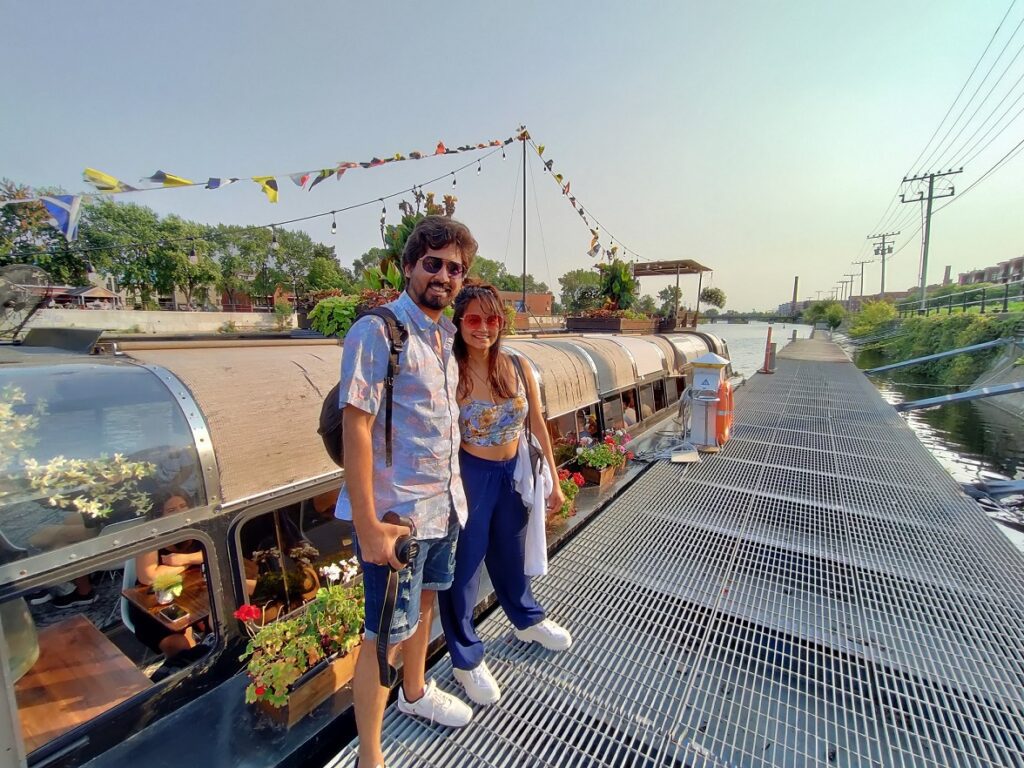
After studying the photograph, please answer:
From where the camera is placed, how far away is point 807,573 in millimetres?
3625

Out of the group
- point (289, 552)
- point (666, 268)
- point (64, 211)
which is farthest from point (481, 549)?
point (666, 268)

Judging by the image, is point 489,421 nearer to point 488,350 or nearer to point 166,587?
point 488,350

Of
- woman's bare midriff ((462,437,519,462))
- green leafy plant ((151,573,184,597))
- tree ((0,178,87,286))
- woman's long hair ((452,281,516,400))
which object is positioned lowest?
green leafy plant ((151,573,184,597))

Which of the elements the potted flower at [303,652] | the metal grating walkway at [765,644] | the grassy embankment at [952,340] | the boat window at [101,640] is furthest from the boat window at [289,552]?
the grassy embankment at [952,340]

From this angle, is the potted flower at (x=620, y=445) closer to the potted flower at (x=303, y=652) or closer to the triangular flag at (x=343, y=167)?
the potted flower at (x=303, y=652)

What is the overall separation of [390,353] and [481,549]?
123 centimetres

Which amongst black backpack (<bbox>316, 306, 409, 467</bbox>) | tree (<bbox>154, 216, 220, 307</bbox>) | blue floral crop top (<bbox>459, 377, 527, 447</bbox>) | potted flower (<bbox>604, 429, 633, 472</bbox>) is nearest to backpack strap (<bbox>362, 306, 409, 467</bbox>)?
black backpack (<bbox>316, 306, 409, 467</bbox>)

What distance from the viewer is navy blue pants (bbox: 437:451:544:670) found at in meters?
2.21

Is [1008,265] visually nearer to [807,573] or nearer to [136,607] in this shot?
[807,573]

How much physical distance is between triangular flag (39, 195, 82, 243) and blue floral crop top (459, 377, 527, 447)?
617cm

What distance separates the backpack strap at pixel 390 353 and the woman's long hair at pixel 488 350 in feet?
1.65

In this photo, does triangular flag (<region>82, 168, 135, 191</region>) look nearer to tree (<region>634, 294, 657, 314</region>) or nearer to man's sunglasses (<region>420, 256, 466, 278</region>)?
man's sunglasses (<region>420, 256, 466, 278</region>)

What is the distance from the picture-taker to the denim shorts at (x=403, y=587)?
67.8 inches

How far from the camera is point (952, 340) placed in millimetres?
20703
